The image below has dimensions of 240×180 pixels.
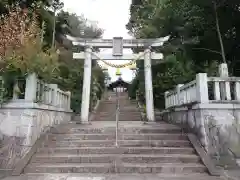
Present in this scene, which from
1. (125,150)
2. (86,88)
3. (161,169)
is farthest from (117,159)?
(86,88)

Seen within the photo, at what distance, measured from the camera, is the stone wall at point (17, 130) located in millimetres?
6105

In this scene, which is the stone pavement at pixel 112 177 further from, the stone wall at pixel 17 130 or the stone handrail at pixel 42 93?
the stone handrail at pixel 42 93

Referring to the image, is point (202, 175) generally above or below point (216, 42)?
below

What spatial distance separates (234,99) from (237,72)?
5.77m

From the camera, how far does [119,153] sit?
6.28 meters

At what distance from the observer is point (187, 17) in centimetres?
1093

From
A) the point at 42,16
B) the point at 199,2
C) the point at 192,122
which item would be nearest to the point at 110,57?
the point at 42,16

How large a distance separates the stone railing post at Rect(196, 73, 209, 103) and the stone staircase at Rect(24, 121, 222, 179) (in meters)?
1.25

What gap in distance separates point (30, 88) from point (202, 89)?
15.5 feet

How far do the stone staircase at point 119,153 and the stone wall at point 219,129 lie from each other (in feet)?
1.69

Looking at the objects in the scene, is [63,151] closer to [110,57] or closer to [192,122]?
[192,122]

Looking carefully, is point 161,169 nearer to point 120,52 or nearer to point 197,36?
point 120,52

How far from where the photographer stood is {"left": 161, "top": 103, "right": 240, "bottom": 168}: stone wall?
6.21 m

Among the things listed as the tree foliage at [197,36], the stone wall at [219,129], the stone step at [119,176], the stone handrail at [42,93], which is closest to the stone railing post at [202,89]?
the stone wall at [219,129]
